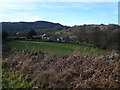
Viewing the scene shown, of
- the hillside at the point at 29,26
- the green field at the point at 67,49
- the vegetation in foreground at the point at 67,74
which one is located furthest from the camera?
the hillside at the point at 29,26

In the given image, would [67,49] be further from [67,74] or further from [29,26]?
[29,26]

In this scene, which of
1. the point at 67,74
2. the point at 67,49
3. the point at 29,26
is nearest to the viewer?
the point at 67,74

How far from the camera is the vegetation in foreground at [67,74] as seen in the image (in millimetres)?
5816

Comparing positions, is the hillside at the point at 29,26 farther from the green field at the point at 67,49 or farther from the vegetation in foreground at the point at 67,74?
the vegetation in foreground at the point at 67,74

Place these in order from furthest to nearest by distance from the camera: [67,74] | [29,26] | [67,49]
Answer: [29,26] → [67,49] → [67,74]

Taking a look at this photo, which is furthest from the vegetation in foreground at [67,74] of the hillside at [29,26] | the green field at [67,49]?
the hillside at [29,26]

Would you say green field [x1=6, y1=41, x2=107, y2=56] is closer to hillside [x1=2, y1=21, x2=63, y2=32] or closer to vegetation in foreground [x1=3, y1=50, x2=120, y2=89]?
vegetation in foreground [x1=3, y1=50, x2=120, y2=89]

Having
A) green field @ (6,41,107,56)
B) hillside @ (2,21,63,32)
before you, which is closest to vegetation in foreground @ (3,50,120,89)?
green field @ (6,41,107,56)

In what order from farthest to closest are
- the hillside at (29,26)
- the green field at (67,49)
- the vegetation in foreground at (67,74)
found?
the hillside at (29,26) < the green field at (67,49) < the vegetation in foreground at (67,74)

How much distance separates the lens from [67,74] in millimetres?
6426

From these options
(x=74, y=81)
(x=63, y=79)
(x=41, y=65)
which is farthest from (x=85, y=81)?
(x=41, y=65)

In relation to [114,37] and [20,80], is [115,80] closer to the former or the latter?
[114,37]

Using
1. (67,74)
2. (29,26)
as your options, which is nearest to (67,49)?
(67,74)

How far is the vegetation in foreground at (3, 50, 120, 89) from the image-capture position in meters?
5.82
